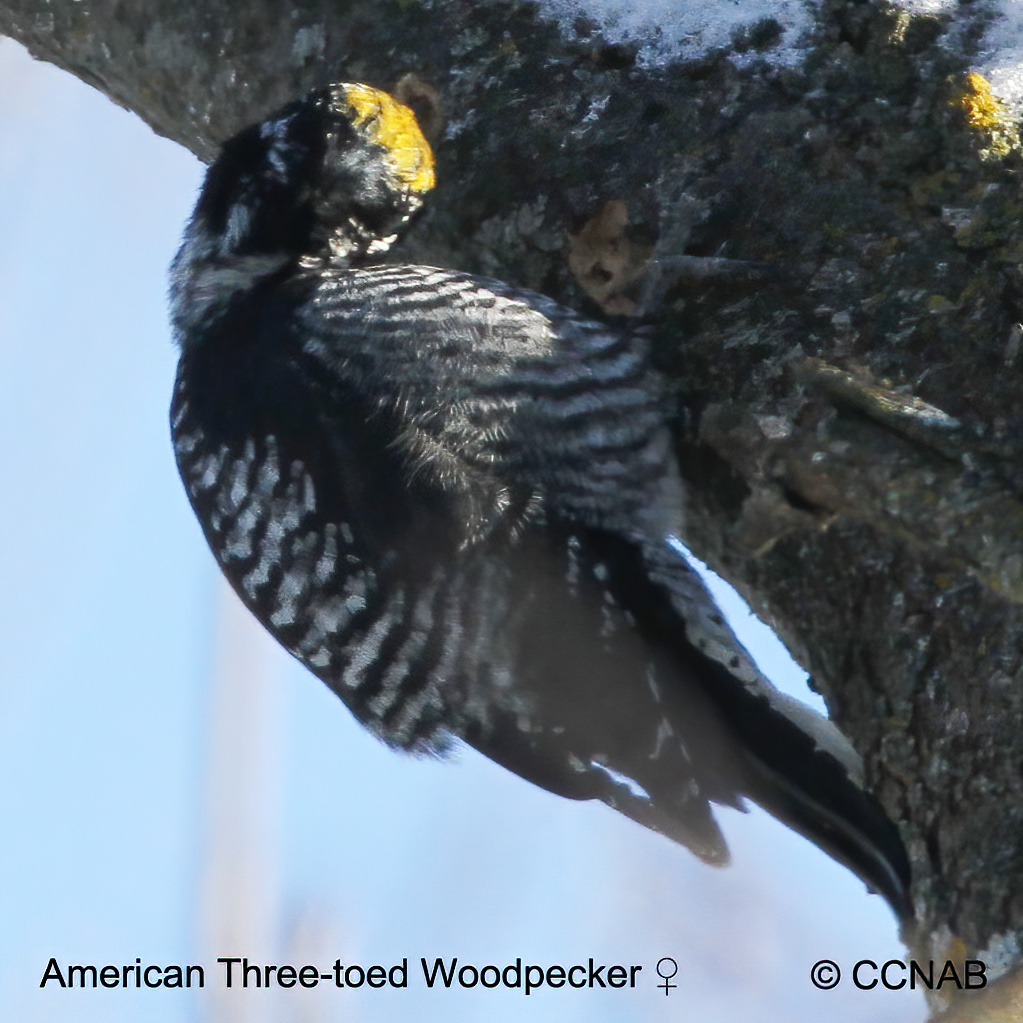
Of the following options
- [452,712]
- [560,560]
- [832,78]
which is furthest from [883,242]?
[452,712]

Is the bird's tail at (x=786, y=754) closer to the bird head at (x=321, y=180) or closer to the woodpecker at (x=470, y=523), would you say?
the woodpecker at (x=470, y=523)

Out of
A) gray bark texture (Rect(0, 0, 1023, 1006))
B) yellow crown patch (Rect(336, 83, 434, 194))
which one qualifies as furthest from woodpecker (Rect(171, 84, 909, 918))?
gray bark texture (Rect(0, 0, 1023, 1006))

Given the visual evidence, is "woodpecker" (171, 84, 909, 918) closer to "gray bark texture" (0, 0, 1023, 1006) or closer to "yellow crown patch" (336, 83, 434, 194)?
"yellow crown patch" (336, 83, 434, 194)

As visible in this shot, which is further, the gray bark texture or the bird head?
the bird head

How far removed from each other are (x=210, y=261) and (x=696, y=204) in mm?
1246

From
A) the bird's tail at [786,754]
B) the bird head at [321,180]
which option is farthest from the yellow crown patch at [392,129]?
the bird's tail at [786,754]

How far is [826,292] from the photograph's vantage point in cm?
239

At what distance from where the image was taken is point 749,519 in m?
2.48

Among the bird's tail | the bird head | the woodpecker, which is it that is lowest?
the bird's tail

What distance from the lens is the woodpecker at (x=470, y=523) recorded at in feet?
8.59

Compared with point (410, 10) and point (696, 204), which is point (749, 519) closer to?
point (696, 204)

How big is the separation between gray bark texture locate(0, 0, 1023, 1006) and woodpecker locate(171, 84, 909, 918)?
13cm

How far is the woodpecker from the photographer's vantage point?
2619mm

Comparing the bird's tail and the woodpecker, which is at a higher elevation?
the woodpecker
